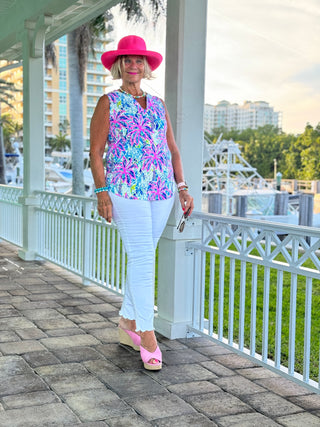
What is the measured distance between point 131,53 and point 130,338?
5.51 feet

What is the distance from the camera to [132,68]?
3.17 m

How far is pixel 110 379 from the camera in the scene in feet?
9.93

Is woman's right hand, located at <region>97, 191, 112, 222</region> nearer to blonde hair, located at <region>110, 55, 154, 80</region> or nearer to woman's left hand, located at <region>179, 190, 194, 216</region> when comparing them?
woman's left hand, located at <region>179, 190, 194, 216</region>

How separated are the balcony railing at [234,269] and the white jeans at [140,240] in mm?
433

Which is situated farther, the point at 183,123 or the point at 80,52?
the point at 80,52

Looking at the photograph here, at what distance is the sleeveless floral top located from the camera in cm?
311

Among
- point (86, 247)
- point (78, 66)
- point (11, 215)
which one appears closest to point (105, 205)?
point (86, 247)

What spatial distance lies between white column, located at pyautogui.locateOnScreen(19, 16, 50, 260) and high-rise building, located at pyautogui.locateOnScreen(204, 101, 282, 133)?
→ 6050cm

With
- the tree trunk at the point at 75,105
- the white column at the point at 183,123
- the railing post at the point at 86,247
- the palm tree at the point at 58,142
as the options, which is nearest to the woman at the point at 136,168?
the white column at the point at 183,123

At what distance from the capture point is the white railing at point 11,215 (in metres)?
7.70

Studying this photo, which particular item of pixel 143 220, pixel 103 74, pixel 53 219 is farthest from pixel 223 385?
pixel 103 74

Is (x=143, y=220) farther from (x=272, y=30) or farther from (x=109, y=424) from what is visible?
(x=272, y=30)

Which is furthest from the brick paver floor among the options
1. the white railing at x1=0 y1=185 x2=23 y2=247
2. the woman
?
the white railing at x1=0 y1=185 x2=23 y2=247

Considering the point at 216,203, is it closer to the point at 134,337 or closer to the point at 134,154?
the point at 134,337
